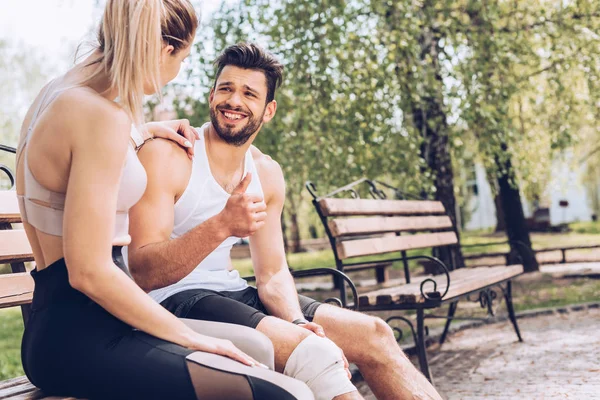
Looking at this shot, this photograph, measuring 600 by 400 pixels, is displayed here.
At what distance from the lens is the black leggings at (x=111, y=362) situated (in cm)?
216

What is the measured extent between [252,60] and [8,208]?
1.32m

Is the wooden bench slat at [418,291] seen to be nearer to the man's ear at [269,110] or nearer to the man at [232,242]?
the man at [232,242]

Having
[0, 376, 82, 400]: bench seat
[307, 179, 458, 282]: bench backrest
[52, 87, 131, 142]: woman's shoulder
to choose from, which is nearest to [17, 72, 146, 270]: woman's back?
[52, 87, 131, 142]: woman's shoulder

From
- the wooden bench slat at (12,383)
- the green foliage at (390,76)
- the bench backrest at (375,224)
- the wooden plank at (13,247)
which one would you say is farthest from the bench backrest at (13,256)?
the green foliage at (390,76)

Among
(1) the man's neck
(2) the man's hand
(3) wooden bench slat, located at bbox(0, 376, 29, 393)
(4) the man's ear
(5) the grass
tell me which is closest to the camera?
(2) the man's hand

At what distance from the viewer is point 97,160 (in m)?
2.23

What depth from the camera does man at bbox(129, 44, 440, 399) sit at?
110 inches

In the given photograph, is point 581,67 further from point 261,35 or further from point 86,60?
point 86,60

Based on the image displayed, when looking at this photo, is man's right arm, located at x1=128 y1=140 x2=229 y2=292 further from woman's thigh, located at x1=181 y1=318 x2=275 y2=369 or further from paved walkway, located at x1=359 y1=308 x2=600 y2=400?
paved walkway, located at x1=359 y1=308 x2=600 y2=400

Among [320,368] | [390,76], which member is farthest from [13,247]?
[390,76]

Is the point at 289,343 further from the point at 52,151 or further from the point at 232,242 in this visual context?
the point at 52,151

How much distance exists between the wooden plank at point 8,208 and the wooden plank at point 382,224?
2201 mm

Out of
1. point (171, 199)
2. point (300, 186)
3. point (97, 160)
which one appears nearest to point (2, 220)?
point (171, 199)

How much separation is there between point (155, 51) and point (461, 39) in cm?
861
